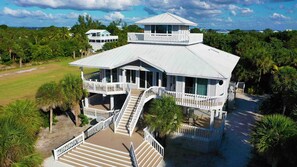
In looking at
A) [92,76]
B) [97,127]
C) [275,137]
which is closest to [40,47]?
[92,76]

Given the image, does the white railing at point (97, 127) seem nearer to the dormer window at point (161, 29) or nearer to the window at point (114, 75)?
the window at point (114, 75)

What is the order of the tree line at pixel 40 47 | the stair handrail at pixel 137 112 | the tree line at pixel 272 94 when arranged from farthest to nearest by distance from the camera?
the tree line at pixel 40 47
the stair handrail at pixel 137 112
the tree line at pixel 272 94

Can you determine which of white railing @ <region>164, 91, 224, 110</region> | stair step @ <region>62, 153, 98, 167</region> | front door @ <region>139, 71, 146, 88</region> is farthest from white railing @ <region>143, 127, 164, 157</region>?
front door @ <region>139, 71, 146, 88</region>

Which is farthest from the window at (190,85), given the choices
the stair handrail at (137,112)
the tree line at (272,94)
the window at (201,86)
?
the tree line at (272,94)

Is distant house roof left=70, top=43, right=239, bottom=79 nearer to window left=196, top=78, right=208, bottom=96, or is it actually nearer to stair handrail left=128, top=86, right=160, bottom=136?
window left=196, top=78, right=208, bottom=96

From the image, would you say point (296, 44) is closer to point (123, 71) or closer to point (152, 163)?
point (123, 71)

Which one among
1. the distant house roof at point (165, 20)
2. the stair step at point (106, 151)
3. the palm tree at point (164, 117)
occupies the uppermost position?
the distant house roof at point (165, 20)

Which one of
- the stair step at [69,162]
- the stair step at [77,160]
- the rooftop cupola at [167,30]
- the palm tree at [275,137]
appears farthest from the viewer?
the rooftop cupola at [167,30]

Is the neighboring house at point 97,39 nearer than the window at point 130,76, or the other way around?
the window at point 130,76
